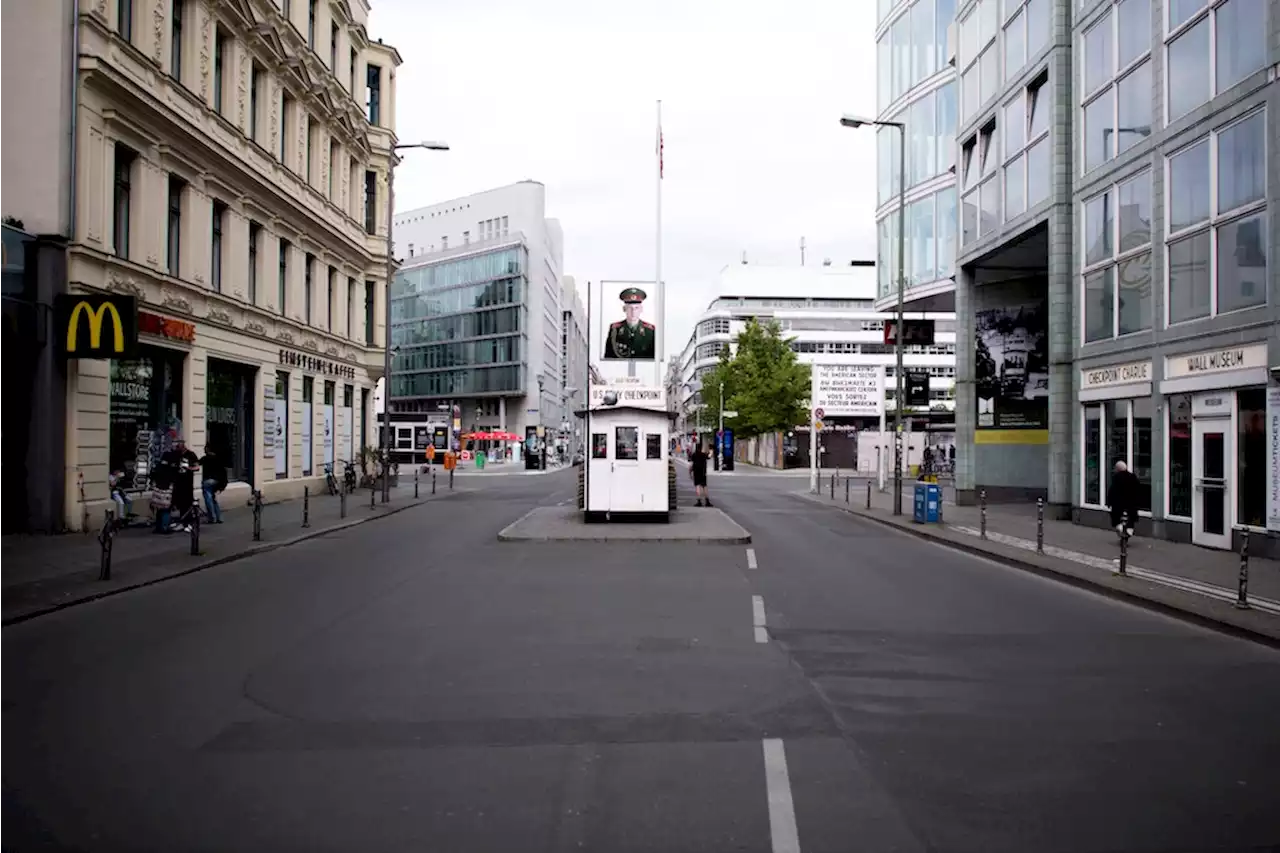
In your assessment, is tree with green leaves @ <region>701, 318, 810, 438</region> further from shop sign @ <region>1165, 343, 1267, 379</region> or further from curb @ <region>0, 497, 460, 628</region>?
shop sign @ <region>1165, 343, 1267, 379</region>

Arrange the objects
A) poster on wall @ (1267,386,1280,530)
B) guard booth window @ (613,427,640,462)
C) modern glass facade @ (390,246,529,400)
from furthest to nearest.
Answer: modern glass facade @ (390,246,529,400) < guard booth window @ (613,427,640,462) < poster on wall @ (1267,386,1280,530)

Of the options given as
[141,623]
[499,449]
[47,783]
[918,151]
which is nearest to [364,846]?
[47,783]

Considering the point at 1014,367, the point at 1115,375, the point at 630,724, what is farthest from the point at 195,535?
the point at 1014,367

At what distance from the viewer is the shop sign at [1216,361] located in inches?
675

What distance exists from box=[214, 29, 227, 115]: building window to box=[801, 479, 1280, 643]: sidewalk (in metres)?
20.0

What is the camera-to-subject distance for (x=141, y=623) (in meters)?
10.8

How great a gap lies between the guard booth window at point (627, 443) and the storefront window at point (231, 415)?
10.4 metres

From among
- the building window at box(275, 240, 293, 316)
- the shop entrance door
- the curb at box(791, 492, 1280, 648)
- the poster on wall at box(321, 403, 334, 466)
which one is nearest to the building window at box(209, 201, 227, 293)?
the building window at box(275, 240, 293, 316)

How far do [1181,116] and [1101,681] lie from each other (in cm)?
1566

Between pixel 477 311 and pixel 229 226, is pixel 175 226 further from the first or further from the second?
pixel 477 311

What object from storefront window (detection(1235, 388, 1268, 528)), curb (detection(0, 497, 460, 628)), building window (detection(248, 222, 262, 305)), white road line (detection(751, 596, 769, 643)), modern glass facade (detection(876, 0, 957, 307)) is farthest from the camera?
modern glass facade (detection(876, 0, 957, 307))

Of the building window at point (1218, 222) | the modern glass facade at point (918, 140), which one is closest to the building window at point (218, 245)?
the building window at point (1218, 222)

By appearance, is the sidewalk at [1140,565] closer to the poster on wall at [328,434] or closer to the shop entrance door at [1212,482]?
the shop entrance door at [1212,482]

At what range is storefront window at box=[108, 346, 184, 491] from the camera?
68.2ft
